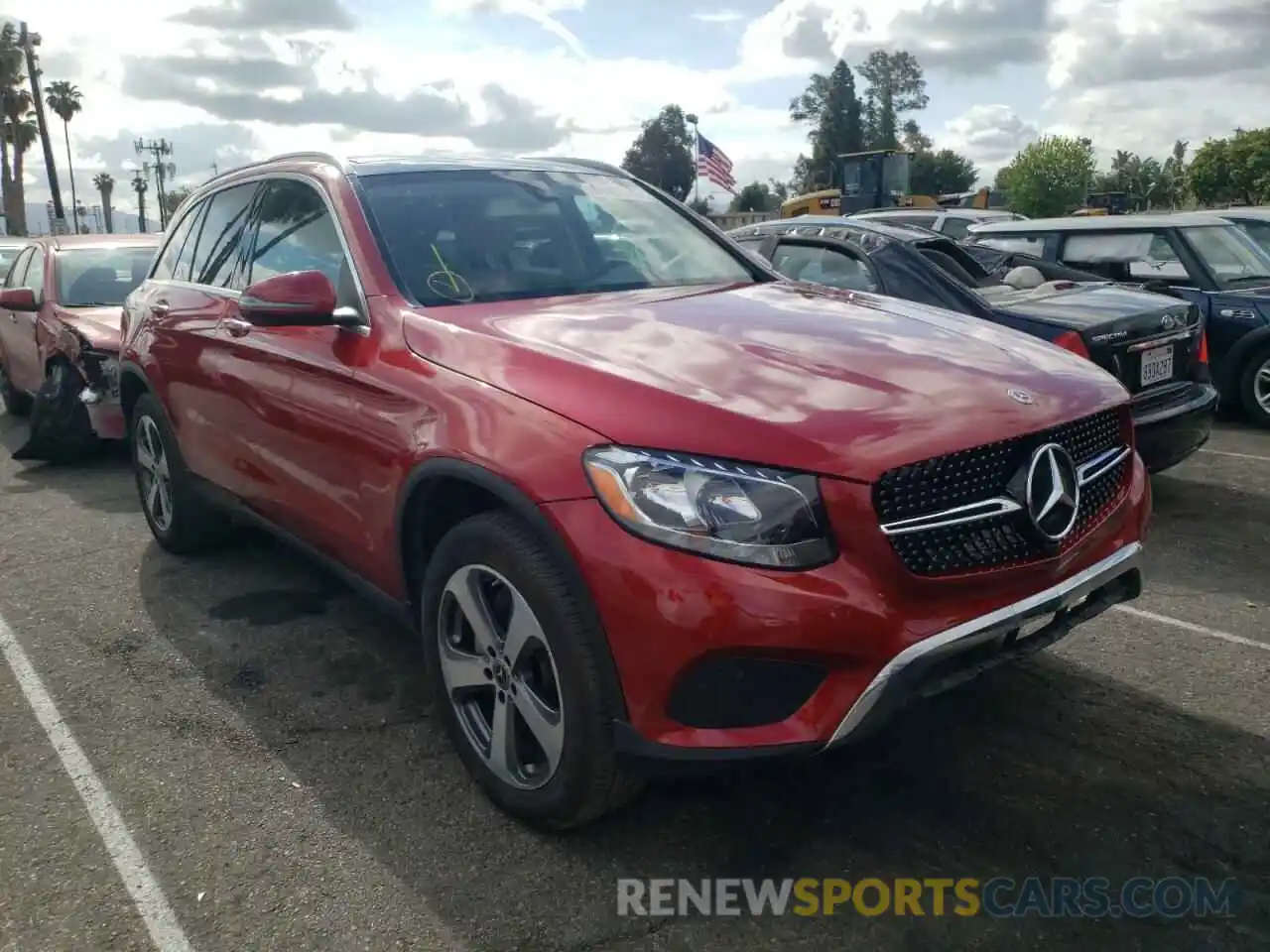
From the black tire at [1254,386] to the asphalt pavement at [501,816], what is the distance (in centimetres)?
452

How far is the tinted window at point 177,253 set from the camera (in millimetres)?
5086

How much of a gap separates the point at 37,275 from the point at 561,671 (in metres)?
7.81

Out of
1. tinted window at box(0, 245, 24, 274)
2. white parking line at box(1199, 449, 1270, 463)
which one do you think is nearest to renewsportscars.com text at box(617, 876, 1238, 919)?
white parking line at box(1199, 449, 1270, 463)

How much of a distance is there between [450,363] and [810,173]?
106m

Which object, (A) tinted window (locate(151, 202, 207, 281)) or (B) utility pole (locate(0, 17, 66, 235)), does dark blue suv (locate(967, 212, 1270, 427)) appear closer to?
(A) tinted window (locate(151, 202, 207, 281))

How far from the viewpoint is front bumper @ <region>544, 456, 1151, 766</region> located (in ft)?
7.64

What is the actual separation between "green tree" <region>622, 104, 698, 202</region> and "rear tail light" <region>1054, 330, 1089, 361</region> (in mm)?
90798

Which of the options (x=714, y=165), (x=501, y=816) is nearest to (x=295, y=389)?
(x=501, y=816)

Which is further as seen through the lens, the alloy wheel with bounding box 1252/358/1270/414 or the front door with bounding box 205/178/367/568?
the alloy wheel with bounding box 1252/358/1270/414

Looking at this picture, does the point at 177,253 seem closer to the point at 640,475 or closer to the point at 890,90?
the point at 640,475

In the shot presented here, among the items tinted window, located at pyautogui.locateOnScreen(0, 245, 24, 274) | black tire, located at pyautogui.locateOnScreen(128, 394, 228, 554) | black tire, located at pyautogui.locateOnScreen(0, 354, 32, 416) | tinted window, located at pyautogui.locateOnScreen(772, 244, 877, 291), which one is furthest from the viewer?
tinted window, located at pyautogui.locateOnScreen(0, 245, 24, 274)

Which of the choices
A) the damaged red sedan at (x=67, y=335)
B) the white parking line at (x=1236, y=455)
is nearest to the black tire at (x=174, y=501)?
the damaged red sedan at (x=67, y=335)

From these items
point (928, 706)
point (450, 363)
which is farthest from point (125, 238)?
point (928, 706)

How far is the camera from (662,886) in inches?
106
